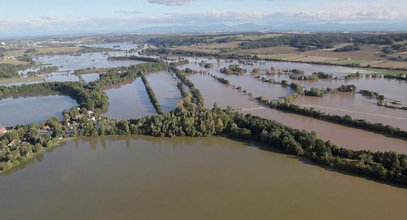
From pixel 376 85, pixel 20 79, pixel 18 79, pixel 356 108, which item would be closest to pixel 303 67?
pixel 376 85

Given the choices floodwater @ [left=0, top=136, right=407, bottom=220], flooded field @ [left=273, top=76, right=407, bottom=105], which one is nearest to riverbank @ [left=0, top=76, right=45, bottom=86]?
floodwater @ [left=0, top=136, right=407, bottom=220]

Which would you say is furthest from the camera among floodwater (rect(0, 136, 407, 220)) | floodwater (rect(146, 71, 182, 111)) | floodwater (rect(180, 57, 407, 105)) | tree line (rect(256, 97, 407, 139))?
floodwater (rect(180, 57, 407, 105))

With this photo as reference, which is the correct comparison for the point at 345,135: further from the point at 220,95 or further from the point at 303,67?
the point at 303,67

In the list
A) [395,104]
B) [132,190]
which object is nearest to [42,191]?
[132,190]

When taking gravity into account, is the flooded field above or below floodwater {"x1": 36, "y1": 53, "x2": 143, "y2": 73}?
below

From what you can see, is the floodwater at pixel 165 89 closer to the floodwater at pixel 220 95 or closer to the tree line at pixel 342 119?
the floodwater at pixel 220 95

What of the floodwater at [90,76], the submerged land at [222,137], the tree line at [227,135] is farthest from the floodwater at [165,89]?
the floodwater at [90,76]

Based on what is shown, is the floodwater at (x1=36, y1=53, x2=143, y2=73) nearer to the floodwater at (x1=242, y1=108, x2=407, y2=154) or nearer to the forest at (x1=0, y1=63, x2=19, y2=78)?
the forest at (x1=0, y1=63, x2=19, y2=78)
